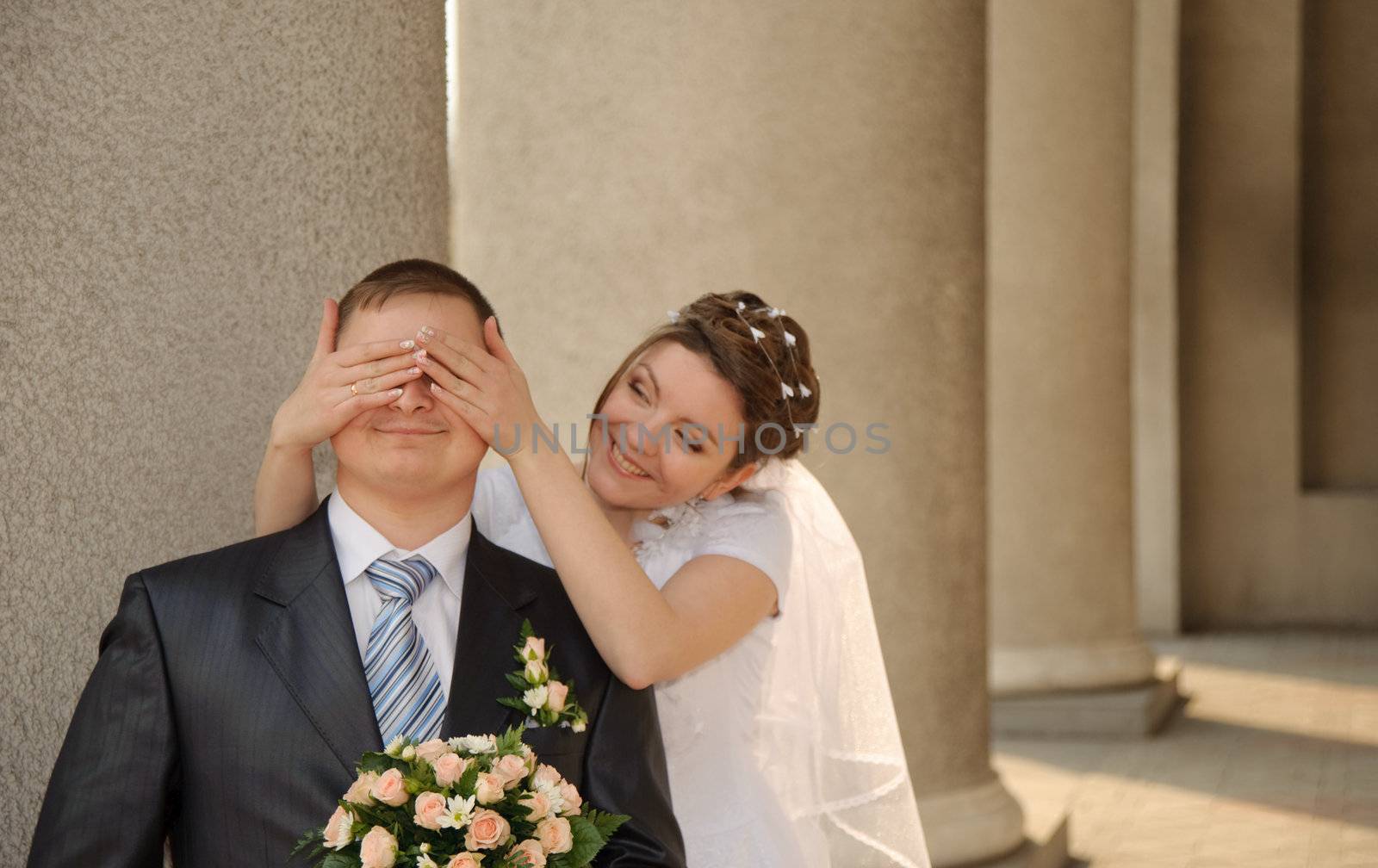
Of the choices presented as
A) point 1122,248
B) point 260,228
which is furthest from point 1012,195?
point 260,228

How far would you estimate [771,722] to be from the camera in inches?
157

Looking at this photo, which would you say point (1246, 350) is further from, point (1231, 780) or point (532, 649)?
point (532, 649)

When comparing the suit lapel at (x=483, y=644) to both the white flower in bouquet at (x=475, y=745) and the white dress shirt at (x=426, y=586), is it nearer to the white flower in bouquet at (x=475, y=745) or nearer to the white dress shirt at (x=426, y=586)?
the white dress shirt at (x=426, y=586)

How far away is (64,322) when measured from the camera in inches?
111

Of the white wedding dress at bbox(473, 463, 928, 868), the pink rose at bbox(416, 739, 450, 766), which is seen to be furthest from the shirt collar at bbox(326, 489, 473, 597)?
the white wedding dress at bbox(473, 463, 928, 868)

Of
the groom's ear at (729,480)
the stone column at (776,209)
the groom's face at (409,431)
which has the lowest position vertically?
the groom's ear at (729,480)

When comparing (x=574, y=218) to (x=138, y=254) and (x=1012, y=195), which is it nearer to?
(x=138, y=254)

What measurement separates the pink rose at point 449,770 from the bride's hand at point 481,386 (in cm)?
62

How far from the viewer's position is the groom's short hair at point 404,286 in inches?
102

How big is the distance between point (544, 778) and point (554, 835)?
0.29ft

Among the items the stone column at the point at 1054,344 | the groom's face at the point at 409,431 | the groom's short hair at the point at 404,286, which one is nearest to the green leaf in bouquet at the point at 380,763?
the groom's face at the point at 409,431

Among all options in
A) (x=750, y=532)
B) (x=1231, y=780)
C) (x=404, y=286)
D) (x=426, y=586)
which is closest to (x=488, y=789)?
(x=426, y=586)

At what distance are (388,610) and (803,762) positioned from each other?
180cm

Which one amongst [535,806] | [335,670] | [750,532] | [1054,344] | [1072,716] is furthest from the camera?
[1054,344]
